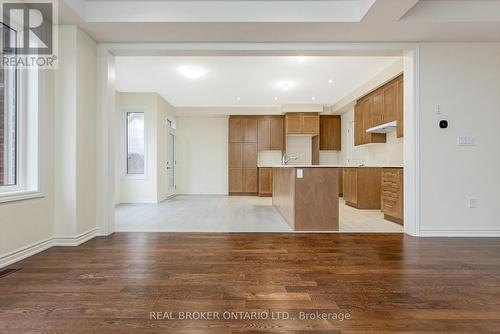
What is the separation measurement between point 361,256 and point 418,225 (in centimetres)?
133

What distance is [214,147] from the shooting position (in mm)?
9219

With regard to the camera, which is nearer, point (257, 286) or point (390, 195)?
point (257, 286)

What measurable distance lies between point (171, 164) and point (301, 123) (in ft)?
13.6

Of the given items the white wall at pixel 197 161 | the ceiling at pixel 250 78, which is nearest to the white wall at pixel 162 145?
the ceiling at pixel 250 78

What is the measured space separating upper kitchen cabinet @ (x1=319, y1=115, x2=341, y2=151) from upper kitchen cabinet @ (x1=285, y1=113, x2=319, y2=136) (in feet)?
1.41

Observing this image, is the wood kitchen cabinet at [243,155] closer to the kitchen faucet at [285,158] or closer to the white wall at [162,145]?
the kitchen faucet at [285,158]

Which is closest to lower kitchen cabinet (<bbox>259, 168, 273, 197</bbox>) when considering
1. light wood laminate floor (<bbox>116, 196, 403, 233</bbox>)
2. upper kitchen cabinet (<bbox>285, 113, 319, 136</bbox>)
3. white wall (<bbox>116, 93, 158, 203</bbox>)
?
upper kitchen cabinet (<bbox>285, 113, 319, 136</bbox>)

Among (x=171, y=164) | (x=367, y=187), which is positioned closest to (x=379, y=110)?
(x=367, y=187)

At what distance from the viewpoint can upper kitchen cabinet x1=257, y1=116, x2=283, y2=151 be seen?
8.89 metres

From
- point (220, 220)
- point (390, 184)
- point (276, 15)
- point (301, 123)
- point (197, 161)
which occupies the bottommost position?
point (220, 220)

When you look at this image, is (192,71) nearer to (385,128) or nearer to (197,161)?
(385,128)

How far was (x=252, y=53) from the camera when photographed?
3730 millimetres

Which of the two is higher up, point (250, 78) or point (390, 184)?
point (250, 78)

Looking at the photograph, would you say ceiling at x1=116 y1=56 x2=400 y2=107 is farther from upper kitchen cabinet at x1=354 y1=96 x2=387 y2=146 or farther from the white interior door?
the white interior door
